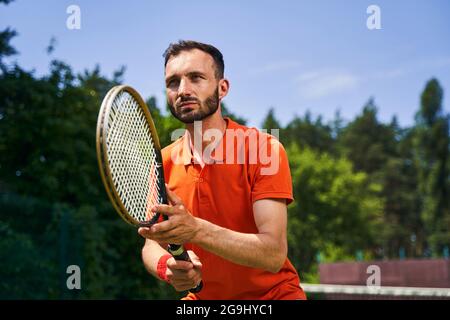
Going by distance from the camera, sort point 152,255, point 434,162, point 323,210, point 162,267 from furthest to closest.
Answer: point 434,162 < point 323,210 < point 152,255 < point 162,267

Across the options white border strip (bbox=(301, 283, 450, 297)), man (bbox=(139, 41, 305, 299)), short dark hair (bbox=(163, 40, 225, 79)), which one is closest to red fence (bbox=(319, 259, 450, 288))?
white border strip (bbox=(301, 283, 450, 297))

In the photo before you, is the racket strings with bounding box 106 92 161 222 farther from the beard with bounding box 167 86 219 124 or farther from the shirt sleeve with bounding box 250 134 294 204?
the shirt sleeve with bounding box 250 134 294 204

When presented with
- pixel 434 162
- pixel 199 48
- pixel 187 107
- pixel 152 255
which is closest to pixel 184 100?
pixel 187 107

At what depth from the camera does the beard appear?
3.27m

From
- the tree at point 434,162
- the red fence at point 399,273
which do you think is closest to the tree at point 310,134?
the tree at point 434,162

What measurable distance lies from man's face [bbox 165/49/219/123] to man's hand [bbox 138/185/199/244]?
2.03 feet

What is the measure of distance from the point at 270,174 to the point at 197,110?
488mm

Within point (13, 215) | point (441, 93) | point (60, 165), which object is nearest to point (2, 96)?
point (60, 165)

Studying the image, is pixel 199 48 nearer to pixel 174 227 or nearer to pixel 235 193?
pixel 235 193

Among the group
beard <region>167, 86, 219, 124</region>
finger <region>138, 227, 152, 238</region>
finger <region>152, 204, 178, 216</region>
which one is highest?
beard <region>167, 86, 219, 124</region>

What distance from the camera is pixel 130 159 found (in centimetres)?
308

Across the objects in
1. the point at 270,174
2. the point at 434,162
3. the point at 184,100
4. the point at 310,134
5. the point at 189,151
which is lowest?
the point at 270,174

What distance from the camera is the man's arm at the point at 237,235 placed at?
2.78m

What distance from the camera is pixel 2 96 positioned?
1200cm
